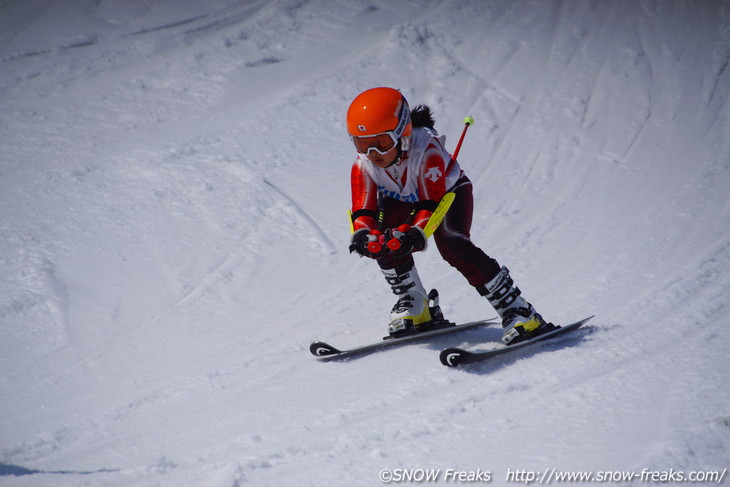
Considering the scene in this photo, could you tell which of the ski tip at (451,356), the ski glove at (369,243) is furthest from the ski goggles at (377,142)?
the ski tip at (451,356)

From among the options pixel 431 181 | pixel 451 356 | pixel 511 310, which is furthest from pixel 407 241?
pixel 511 310

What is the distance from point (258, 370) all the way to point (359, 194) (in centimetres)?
135

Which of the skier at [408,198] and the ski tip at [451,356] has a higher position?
the skier at [408,198]

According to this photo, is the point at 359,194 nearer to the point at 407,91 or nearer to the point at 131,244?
the point at 131,244

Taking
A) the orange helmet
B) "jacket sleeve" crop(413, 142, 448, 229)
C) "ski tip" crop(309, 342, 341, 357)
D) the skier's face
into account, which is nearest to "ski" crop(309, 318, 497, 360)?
"ski tip" crop(309, 342, 341, 357)

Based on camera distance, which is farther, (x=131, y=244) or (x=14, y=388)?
(x=131, y=244)

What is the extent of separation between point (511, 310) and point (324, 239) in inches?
112

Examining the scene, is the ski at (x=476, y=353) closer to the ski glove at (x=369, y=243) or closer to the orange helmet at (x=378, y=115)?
the ski glove at (x=369, y=243)

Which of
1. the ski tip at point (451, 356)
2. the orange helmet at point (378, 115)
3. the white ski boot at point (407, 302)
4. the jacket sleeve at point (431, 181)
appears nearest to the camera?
the orange helmet at point (378, 115)

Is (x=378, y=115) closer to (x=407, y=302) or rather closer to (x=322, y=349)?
(x=407, y=302)

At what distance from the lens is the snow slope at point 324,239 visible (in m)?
3.40

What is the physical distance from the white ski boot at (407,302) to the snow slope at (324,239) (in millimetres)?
242

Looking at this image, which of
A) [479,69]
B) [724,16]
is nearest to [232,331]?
[479,69]

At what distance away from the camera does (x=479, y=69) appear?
9.99 m
